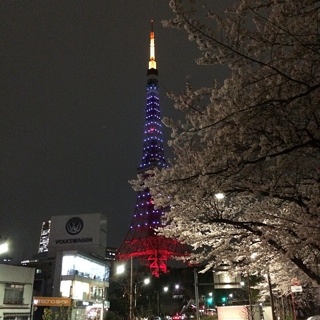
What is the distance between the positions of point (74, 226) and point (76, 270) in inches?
627

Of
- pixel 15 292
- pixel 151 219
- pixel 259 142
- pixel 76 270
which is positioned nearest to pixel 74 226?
pixel 76 270

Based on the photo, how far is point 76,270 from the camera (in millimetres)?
38531

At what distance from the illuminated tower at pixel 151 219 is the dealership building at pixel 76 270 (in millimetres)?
8729

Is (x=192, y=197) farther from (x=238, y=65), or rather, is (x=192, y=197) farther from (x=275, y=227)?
(x=238, y=65)

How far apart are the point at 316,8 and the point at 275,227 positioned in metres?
5.53

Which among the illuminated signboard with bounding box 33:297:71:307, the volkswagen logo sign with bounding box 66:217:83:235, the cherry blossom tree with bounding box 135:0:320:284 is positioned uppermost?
the volkswagen logo sign with bounding box 66:217:83:235

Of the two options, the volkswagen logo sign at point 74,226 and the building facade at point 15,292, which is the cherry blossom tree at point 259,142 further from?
the volkswagen logo sign at point 74,226

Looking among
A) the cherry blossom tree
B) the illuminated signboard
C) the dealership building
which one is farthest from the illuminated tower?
the cherry blossom tree

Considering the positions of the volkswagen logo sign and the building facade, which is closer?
the building facade

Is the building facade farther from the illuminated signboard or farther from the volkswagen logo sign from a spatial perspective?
the volkswagen logo sign

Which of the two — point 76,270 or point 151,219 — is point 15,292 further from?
point 151,219

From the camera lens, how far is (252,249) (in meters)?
10.9

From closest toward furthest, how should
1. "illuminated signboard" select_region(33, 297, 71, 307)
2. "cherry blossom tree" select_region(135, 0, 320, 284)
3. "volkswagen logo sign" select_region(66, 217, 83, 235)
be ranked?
"cherry blossom tree" select_region(135, 0, 320, 284)
"illuminated signboard" select_region(33, 297, 71, 307)
"volkswagen logo sign" select_region(66, 217, 83, 235)

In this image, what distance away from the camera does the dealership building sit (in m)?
37.4
